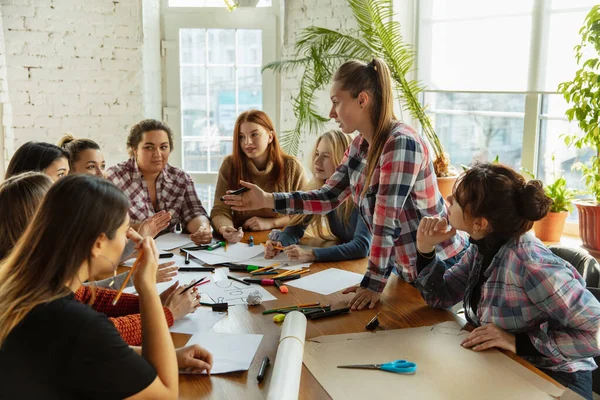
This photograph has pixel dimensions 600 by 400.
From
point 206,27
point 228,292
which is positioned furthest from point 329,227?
point 206,27

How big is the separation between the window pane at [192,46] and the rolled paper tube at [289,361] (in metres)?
3.33

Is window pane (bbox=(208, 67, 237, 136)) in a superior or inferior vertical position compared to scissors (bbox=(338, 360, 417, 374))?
superior

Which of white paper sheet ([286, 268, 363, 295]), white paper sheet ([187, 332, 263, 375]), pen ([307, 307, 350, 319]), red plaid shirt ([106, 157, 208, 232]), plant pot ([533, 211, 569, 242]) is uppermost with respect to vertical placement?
red plaid shirt ([106, 157, 208, 232])

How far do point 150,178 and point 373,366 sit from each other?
1.98 meters

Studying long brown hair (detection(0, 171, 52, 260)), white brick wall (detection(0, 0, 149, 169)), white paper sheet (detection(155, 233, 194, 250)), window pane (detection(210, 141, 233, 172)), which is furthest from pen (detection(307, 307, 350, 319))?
window pane (detection(210, 141, 233, 172))

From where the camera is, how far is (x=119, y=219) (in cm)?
118

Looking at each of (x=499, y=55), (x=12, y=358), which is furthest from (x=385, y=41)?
(x=12, y=358)

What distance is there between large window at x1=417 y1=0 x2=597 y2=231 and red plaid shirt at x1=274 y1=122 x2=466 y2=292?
185 centimetres

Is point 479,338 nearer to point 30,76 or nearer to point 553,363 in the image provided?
point 553,363

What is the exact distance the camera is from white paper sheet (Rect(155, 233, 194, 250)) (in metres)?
2.62

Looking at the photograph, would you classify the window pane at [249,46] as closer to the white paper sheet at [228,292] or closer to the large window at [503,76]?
the large window at [503,76]

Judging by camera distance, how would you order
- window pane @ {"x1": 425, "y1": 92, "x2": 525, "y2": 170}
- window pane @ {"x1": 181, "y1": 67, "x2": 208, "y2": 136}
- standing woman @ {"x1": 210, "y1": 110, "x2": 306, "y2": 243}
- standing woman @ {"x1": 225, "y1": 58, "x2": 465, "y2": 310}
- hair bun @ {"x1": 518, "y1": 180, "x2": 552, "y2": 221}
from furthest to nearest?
window pane @ {"x1": 181, "y1": 67, "x2": 208, "y2": 136}
window pane @ {"x1": 425, "y1": 92, "x2": 525, "y2": 170}
standing woman @ {"x1": 210, "y1": 110, "x2": 306, "y2": 243}
standing woman @ {"x1": 225, "y1": 58, "x2": 465, "y2": 310}
hair bun @ {"x1": 518, "y1": 180, "x2": 552, "y2": 221}

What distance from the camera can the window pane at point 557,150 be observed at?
3.53m

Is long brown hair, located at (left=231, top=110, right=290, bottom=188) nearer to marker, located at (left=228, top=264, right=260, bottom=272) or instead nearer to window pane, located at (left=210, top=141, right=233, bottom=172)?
marker, located at (left=228, top=264, right=260, bottom=272)
